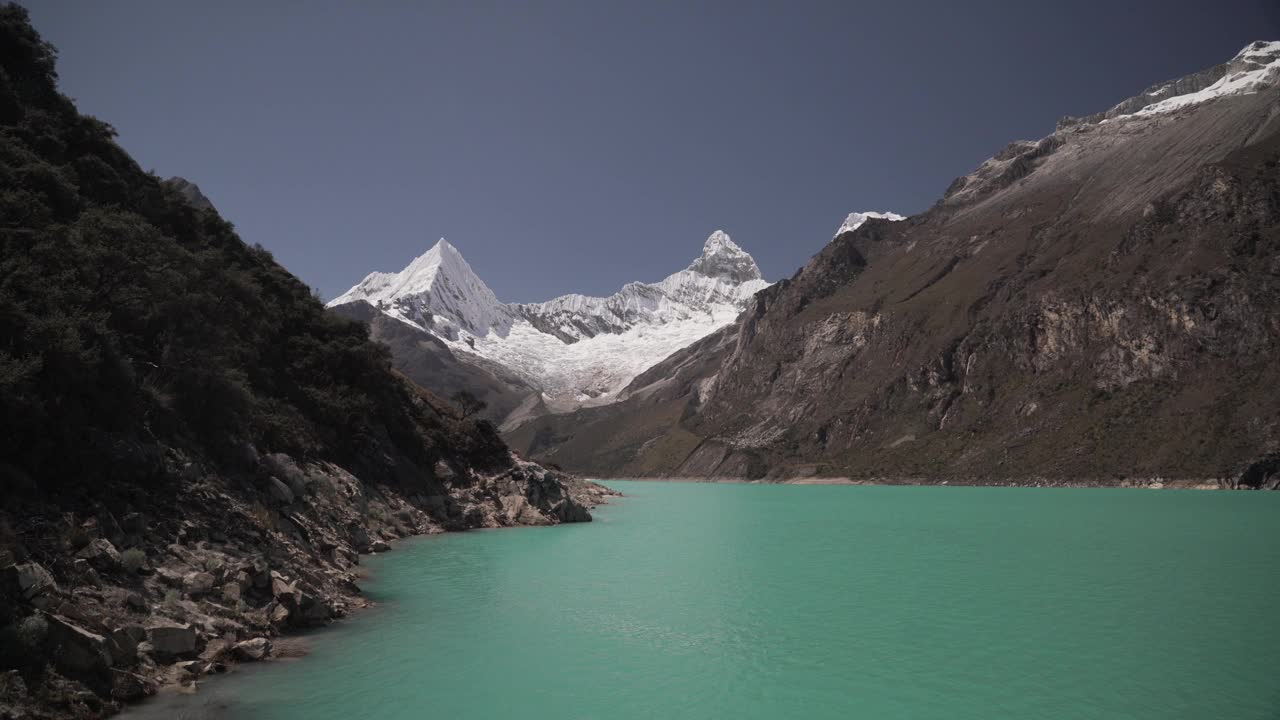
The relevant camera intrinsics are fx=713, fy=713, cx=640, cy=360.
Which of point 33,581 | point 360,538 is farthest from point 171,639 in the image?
point 360,538

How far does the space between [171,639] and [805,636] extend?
14.9m

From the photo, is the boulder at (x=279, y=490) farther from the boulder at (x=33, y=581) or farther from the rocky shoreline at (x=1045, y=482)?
the rocky shoreline at (x=1045, y=482)

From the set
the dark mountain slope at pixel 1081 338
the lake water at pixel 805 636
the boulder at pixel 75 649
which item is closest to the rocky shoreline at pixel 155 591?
the boulder at pixel 75 649

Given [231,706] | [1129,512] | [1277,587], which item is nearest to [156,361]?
[231,706]

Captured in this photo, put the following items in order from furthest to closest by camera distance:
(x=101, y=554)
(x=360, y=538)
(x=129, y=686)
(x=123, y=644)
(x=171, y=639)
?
(x=360, y=538), (x=101, y=554), (x=171, y=639), (x=123, y=644), (x=129, y=686)

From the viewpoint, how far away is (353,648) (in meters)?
17.4

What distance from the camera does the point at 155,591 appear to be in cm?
1527

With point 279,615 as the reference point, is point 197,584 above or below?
above

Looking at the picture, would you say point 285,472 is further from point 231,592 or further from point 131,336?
point 231,592

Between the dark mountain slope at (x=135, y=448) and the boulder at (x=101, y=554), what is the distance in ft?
0.11

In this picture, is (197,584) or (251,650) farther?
(197,584)

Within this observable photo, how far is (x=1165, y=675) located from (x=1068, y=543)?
2499 cm

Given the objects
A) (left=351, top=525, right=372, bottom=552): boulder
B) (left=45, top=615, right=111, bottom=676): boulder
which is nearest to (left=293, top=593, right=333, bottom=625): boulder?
(left=45, top=615, right=111, bottom=676): boulder

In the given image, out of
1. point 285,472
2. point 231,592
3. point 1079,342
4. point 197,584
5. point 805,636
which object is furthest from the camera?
point 1079,342
